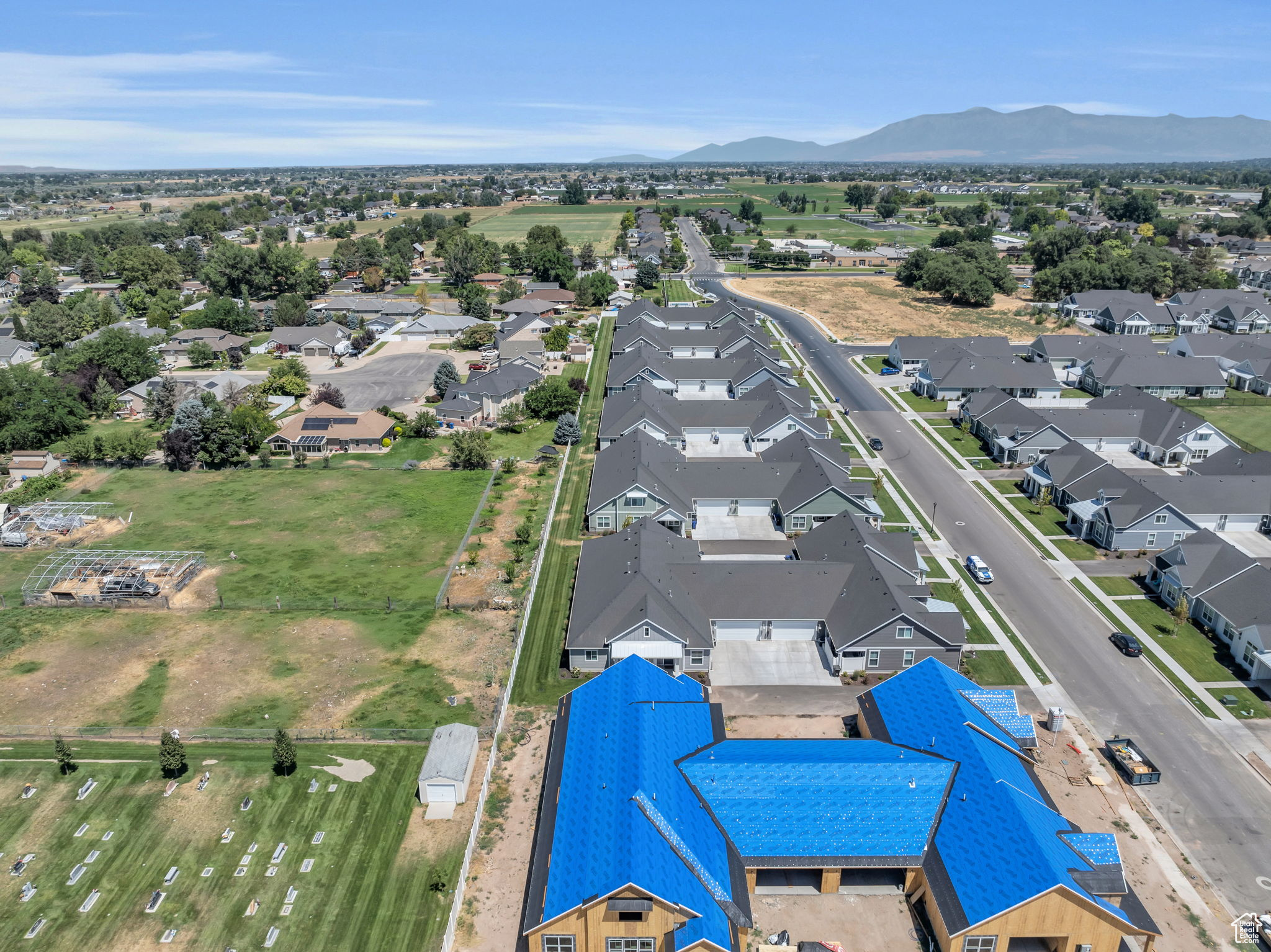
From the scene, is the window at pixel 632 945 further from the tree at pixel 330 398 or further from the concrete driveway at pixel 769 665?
the tree at pixel 330 398

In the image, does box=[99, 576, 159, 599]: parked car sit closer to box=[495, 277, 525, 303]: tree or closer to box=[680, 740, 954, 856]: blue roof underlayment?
box=[680, 740, 954, 856]: blue roof underlayment

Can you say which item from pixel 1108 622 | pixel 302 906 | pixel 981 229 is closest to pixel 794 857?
pixel 302 906

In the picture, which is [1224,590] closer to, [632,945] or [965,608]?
[965,608]

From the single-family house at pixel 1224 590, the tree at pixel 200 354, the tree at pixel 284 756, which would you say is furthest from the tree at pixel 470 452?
the tree at pixel 200 354

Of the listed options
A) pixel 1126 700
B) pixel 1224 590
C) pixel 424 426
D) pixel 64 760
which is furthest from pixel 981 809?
pixel 424 426

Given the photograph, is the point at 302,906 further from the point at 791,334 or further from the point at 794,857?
the point at 791,334

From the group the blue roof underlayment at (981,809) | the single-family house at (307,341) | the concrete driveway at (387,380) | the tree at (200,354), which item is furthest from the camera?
the single-family house at (307,341)

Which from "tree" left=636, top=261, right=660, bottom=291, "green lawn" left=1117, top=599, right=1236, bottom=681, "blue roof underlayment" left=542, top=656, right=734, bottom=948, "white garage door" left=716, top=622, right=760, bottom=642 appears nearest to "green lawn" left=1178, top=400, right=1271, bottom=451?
"green lawn" left=1117, top=599, right=1236, bottom=681
